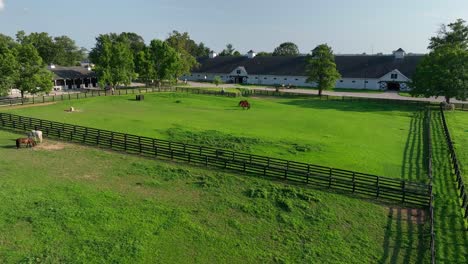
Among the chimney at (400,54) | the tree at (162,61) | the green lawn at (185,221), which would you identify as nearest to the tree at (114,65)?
the tree at (162,61)

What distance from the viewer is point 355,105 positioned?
56125 millimetres

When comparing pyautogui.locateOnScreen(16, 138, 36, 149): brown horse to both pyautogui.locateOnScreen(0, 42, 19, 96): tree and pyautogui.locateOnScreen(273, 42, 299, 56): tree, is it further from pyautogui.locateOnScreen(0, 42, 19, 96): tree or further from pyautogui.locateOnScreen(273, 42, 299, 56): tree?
pyautogui.locateOnScreen(273, 42, 299, 56): tree

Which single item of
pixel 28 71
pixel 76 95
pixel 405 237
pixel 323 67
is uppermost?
pixel 323 67

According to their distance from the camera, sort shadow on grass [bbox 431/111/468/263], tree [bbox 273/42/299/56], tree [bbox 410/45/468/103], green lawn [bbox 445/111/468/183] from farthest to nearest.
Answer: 1. tree [bbox 273/42/299/56]
2. tree [bbox 410/45/468/103]
3. green lawn [bbox 445/111/468/183]
4. shadow on grass [bbox 431/111/468/263]

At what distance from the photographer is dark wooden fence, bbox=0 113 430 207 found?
63.9ft

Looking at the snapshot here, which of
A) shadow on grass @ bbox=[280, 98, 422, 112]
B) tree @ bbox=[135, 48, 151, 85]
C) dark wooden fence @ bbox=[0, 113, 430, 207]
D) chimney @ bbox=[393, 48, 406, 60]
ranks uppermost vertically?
chimney @ bbox=[393, 48, 406, 60]

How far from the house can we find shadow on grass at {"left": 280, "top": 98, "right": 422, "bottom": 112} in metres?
44.5

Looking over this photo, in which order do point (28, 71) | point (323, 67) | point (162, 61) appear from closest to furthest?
1. point (28, 71)
2. point (323, 67)
3. point (162, 61)

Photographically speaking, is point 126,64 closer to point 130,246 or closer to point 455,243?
point 130,246

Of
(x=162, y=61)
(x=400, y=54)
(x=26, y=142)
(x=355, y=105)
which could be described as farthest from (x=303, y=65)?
(x=26, y=142)

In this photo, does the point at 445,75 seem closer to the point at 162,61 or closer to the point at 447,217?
the point at 447,217

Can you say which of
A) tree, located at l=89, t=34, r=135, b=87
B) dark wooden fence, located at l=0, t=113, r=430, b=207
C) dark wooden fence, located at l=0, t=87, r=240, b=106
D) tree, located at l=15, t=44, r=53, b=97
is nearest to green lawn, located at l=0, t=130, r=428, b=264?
dark wooden fence, located at l=0, t=113, r=430, b=207

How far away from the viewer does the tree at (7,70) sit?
4791 cm

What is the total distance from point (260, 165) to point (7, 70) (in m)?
43.4
